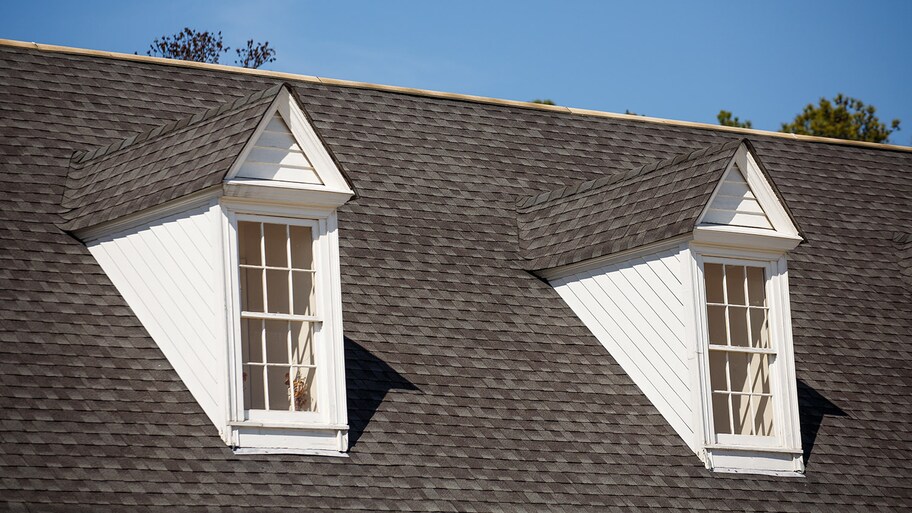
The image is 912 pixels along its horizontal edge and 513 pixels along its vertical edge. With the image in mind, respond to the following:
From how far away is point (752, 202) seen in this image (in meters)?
12.4

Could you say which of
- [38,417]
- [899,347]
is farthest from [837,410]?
[38,417]

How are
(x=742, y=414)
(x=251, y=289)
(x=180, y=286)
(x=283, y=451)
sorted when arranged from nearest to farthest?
(x=283, y=451) < (x=180, y=286) < (x=251, y=289) < (x=742, y=414)

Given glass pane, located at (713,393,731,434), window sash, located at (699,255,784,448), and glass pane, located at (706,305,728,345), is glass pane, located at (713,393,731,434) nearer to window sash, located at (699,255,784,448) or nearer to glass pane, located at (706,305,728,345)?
window sash, located at (699,255,784,448)

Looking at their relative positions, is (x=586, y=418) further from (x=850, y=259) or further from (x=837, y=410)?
(x=850, y=259)

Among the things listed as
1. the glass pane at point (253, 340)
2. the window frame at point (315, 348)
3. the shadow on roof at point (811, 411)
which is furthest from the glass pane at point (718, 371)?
the glass pane at point (253, 340)

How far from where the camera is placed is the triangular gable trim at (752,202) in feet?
40.0

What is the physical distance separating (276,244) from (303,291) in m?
0.45

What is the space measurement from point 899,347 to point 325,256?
20.8 feet

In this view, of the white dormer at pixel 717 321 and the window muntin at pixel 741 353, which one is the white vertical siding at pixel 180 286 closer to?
the white dormer at pixel 717 321

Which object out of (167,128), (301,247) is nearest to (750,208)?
(301,247)

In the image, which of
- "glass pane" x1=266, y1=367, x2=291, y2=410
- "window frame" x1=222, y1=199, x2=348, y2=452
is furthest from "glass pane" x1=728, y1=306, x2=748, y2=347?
"glass pane" x1=266, y1=367, x2=291, y2=410

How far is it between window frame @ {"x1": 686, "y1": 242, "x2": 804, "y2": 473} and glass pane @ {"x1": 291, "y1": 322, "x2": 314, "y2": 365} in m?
3.29

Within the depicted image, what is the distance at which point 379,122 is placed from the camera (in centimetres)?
1421

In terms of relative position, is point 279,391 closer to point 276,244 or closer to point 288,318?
point 288,318
